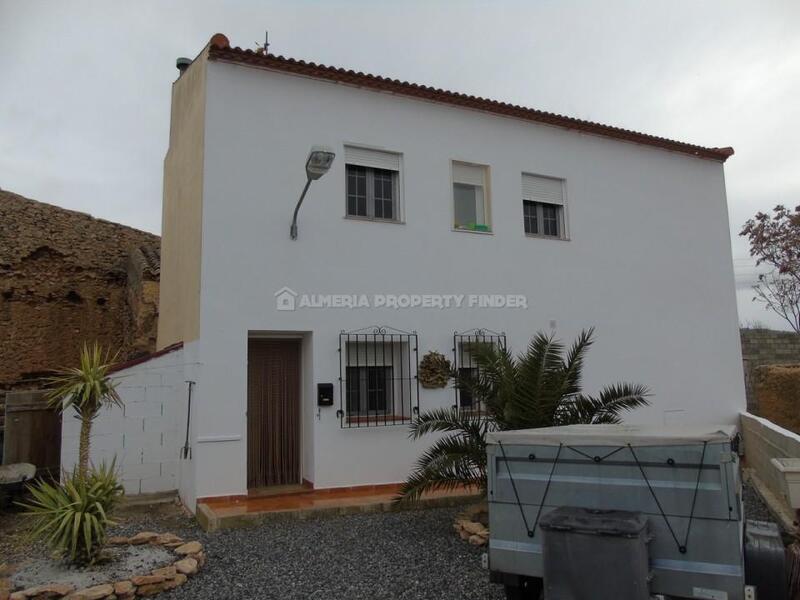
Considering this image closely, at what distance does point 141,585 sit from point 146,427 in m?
3.75

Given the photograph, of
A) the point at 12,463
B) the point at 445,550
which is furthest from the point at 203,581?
the point at 12,463

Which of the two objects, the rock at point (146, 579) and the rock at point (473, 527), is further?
the rock at point (473, 527)

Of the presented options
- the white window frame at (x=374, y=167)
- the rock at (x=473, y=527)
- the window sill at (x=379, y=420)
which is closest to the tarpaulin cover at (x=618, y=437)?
the rock at (x=473, y=527)

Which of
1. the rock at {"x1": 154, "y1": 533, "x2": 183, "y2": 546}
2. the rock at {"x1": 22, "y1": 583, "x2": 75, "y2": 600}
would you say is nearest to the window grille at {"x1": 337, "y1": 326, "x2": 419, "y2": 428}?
the rock at {"x1": 154, "y1": 533, "x2": 183, "y2": 546}

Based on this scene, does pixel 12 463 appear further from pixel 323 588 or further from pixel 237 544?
pixel 323 588

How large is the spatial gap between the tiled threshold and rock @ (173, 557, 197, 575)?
135 cm

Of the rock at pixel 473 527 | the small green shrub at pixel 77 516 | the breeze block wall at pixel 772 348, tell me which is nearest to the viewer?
the small green shrub at pixel 77 516

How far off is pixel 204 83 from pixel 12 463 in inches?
234

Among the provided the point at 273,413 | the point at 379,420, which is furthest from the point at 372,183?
the point at 273,413

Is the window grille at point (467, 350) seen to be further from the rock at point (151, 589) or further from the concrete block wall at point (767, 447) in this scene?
the rock at point (151, 589)

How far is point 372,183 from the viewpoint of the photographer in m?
9.30

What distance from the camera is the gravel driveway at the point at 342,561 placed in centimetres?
504

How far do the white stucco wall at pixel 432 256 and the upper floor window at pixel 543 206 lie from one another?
17 centimetres
